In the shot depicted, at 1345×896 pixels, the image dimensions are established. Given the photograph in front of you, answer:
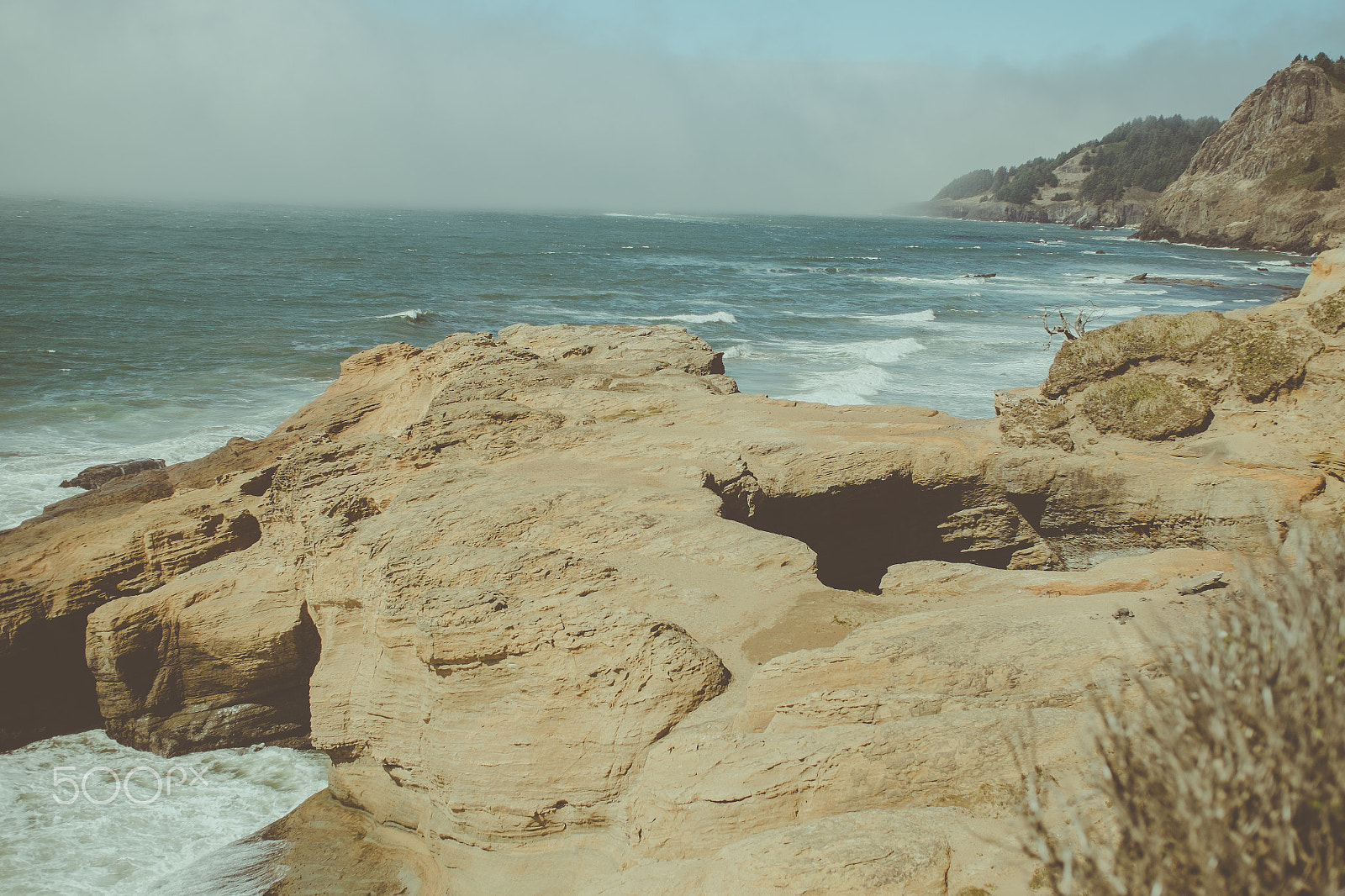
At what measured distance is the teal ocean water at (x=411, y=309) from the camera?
22.8 metres

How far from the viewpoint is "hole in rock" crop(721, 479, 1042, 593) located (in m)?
10.5

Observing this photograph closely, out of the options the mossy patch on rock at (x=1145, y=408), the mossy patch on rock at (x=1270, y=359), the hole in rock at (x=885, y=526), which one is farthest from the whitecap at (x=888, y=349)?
the hole in rock at (x=885, y=526)

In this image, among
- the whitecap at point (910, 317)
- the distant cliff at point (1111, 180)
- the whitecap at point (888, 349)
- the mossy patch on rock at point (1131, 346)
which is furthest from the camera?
the distant cliff at point (1111, 180)

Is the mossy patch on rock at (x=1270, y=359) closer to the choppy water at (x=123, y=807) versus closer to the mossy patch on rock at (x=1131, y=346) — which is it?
the mossy patch on rock at (x=1131, y=346)

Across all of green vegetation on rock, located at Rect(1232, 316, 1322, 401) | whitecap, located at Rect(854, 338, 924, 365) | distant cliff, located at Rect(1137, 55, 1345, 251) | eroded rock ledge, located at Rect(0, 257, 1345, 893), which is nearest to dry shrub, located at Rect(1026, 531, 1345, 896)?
eroded rock ledge, located at Rect(0, 257, 1345, 893)

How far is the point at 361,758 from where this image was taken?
26.5 ft

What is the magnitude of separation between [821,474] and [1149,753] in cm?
718

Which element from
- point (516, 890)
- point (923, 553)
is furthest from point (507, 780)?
point (923, 553)

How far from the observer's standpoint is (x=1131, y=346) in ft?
37.9

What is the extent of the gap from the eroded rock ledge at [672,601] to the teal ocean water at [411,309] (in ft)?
26.6

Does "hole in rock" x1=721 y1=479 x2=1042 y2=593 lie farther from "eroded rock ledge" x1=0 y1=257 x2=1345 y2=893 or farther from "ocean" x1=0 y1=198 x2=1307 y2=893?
→ "ocean" x1=0 y1=198 x2=1307 y2=893

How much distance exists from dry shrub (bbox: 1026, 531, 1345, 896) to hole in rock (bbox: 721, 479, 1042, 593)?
7037 millimetres

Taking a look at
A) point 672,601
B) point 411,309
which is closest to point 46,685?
point 672,601

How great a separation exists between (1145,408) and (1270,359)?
152 centimetres
